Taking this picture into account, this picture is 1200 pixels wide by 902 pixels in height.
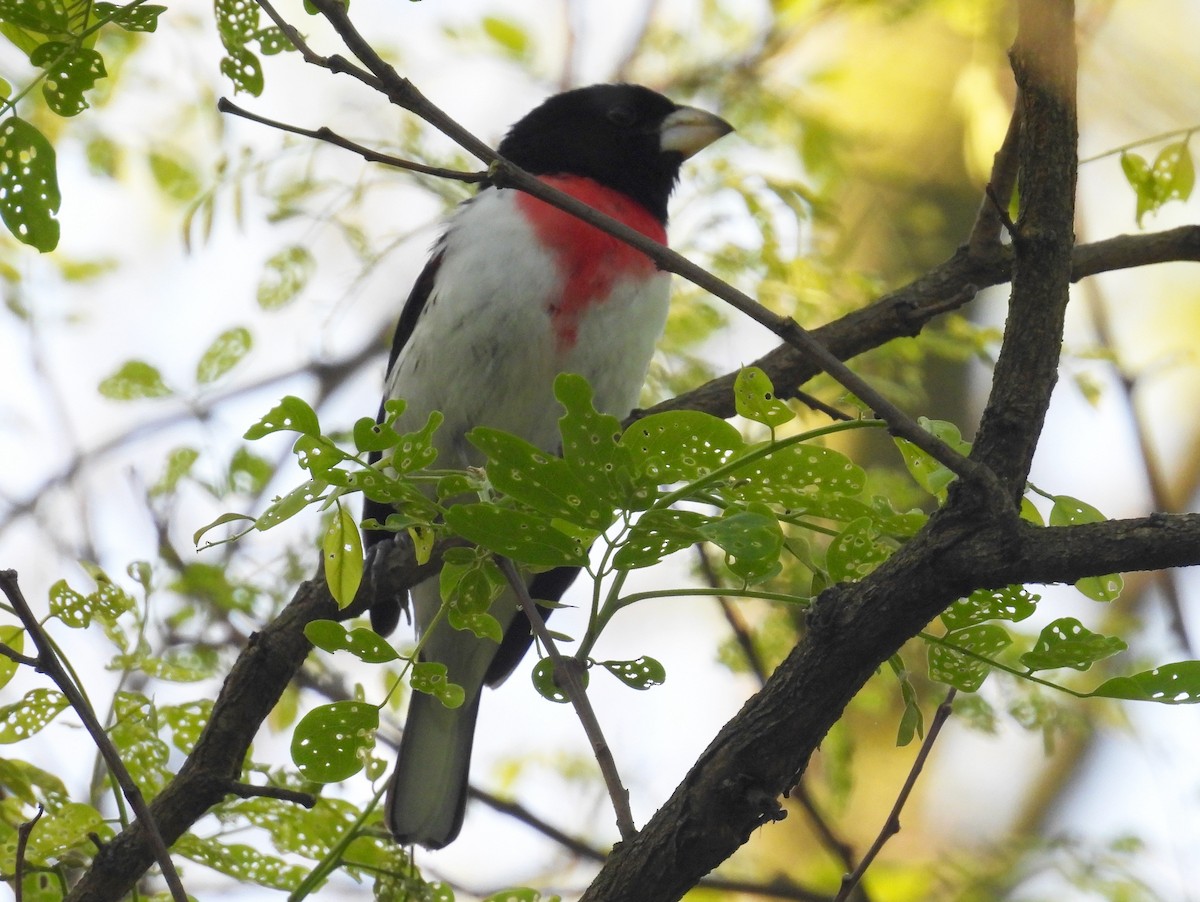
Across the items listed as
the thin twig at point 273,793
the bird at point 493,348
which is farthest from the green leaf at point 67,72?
the bird at point 493,348

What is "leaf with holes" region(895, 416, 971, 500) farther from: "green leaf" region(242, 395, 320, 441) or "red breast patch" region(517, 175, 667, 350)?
"red breast patch" region(517, 175, 667, 350)

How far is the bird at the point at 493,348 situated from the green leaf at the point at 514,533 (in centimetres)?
170

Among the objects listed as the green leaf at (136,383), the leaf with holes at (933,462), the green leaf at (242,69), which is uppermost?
the green leaf at (136,383)

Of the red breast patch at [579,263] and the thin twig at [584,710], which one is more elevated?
the red breast patch at [579,263]

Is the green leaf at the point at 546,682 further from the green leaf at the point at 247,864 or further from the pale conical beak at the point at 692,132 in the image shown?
the pale conical beak at the point at 692,132

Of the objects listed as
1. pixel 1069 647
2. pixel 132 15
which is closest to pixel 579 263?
pixel 132 15

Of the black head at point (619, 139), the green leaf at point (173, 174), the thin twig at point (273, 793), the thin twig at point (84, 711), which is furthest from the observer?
the green leaf at point (173, 174)

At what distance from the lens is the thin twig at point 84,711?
2.02m

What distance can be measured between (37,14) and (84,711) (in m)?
1.08

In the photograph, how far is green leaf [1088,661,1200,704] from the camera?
1.92 metres

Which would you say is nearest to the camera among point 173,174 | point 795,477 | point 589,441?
point 589,441

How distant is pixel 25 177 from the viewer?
2.13 m

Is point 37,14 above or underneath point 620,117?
underneath

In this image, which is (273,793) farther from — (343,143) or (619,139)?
(619,139)
